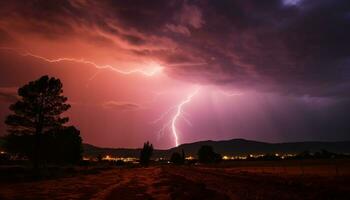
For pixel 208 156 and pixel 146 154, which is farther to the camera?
pixel 208 156

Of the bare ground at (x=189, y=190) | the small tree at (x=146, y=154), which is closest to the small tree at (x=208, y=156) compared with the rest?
the small tree at (x=146, y=154)

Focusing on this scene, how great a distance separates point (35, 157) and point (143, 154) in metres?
118

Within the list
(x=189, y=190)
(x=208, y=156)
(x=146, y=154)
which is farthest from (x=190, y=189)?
(x=208, y=156)

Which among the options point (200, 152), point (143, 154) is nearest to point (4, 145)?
point (143, 154)

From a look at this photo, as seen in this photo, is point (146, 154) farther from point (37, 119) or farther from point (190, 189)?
point (190, 189)

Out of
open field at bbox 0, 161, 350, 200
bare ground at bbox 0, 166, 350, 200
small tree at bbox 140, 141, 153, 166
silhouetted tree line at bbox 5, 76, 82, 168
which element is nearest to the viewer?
bare ground at bbox 0, 166, 350, 200

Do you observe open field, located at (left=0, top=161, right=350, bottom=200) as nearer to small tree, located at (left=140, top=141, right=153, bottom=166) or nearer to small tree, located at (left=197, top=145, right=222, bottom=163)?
small tree, located at (left=140, top=141, right=153, bottom=166)

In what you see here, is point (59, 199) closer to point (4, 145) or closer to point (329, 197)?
point (329, 197)

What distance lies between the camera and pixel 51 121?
175 feet

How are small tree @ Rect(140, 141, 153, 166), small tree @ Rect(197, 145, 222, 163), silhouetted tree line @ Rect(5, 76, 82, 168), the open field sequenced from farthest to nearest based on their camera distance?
small tree @ Rect(197, 145, 222, 163) → small tree @ Rect(140, 141, 153, 166) → silhouetted tree line @ Rect(5, 76, 82, 168) → the open field

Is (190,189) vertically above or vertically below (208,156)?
below

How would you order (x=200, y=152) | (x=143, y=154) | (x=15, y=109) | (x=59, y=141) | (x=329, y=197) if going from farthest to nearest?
1. (x=200, y=152)
2. (x=143, y=154)
3. (x=59, y=141)
4. (x=15, y=109)
5. (x=329, y=197)

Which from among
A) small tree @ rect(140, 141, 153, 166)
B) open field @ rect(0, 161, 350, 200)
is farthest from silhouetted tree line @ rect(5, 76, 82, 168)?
small tree @ rect(140, 141, 153, 166)

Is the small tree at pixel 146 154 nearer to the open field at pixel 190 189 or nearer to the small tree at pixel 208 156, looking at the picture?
the small tree at pixel 208 156
